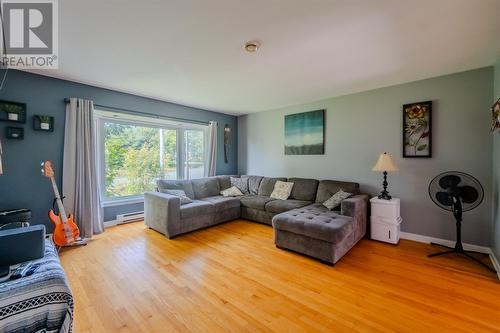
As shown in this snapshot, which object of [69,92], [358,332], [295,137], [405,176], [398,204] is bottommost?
[358,332]

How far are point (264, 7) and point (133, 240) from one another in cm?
333

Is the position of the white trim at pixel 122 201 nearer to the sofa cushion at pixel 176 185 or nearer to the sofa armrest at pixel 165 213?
the sofa cushion at pixel 176 185

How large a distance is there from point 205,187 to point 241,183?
0.86 meters

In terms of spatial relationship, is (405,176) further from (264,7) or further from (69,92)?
(69,92)

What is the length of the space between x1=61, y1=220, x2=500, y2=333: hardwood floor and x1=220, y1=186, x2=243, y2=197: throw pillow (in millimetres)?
1613

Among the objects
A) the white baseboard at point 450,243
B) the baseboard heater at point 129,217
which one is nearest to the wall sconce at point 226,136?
the baseboard heater at point 129,217

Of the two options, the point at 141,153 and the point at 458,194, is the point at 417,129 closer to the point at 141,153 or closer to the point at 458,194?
the point at 458,194

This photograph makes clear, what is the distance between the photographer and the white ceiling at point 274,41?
5.48ft

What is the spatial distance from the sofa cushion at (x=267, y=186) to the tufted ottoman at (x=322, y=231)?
4.73ft

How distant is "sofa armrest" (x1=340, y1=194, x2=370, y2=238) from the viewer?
2.88 m

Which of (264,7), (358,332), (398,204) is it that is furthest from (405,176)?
(264,7)

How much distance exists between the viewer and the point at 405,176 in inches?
129

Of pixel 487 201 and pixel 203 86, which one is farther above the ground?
pixel 203 86

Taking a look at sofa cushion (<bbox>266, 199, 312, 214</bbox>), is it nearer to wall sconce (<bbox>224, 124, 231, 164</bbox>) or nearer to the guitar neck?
wall sconce (<bbox>224, 124, 231, 164</bbox>)
